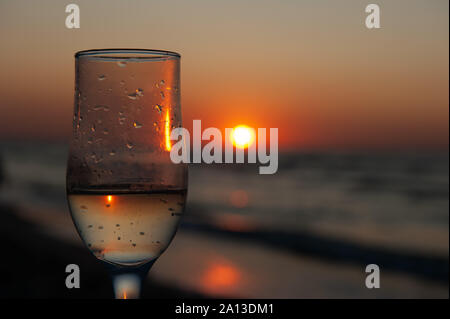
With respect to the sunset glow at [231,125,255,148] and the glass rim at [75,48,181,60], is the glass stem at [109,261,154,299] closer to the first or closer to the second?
A: the glass rim at [75,48,181,60]

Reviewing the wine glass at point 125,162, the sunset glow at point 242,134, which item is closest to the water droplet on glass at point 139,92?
the wine glass at point 125,162

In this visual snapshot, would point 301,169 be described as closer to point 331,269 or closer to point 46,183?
point 46,183

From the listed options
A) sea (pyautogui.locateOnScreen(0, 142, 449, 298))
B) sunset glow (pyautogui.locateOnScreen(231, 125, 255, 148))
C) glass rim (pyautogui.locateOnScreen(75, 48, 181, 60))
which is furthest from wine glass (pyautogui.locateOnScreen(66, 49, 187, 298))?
sunset glow (pyautogui.locateOnScreen(231, 125, 255, 148))

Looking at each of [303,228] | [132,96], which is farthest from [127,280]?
[303,228]

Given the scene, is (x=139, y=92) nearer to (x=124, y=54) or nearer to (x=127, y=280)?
(x=124, y=54)

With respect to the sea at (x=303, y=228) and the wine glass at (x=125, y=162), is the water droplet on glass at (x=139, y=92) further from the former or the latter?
the sea at (x=303, y=228)
